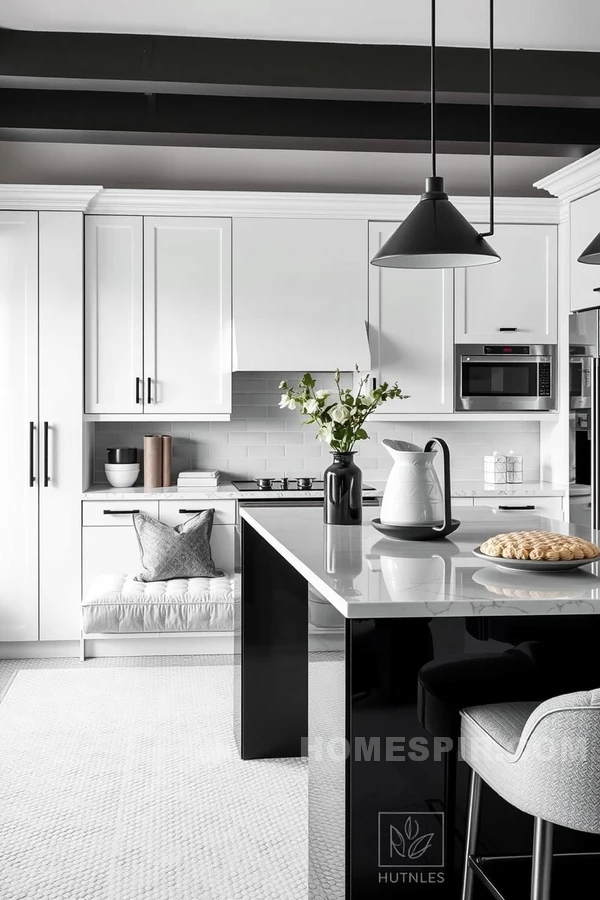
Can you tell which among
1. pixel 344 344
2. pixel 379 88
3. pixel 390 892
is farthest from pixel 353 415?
pixel 344 344

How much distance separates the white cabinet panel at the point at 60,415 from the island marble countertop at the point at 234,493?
0.19 metres

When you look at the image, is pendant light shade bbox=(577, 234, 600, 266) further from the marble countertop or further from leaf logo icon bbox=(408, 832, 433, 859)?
leaf logo icon bbox=(408, 832, 433, 859)

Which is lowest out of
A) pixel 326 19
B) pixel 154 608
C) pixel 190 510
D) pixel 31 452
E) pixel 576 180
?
pixel 154 608

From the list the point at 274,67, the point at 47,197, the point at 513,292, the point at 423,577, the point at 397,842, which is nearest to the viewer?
the point at 397,842

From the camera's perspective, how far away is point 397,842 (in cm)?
163

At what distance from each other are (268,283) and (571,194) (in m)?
1.83

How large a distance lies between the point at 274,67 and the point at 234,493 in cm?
226

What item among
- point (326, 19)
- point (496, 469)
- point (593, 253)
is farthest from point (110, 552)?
point (593, 253)

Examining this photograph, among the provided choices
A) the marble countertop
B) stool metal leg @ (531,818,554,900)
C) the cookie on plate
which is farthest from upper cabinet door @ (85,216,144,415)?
stool metal leg @ (531,818,554,900)

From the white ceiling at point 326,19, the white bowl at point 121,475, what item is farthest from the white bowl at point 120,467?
the white ceiling at point 326,19

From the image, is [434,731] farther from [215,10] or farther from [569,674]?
[215,10]

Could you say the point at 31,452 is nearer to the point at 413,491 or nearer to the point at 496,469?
the point at 496,469

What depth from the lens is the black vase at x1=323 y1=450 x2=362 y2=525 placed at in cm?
269

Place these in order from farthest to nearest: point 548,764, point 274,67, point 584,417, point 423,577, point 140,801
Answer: point 584,417 → point 274,67 → point 140,801 → point 423,577 → point 548,764
